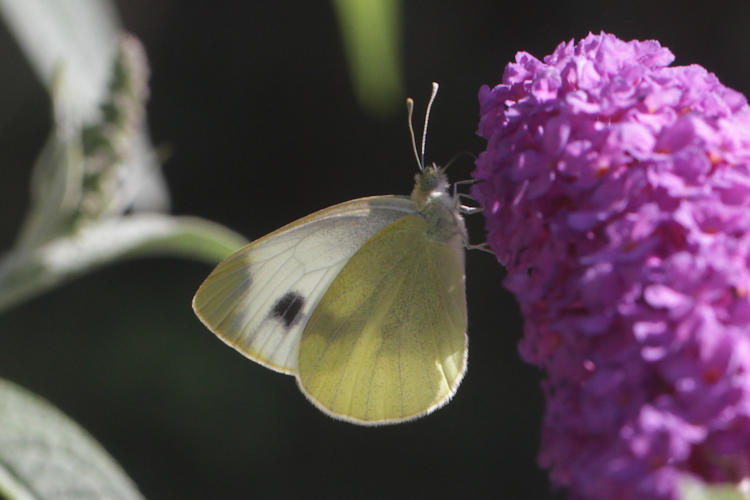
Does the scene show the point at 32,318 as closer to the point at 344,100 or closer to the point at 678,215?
the point at 344,100

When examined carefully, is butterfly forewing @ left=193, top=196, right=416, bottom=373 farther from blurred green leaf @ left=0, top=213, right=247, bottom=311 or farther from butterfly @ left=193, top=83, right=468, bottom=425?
blurred green leaf @ left=0, top=213, right=247, bottom=311

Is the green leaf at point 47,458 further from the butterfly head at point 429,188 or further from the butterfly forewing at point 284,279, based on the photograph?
the butterfly head at point 429,188

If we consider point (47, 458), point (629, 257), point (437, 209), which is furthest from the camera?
point (437, 209)

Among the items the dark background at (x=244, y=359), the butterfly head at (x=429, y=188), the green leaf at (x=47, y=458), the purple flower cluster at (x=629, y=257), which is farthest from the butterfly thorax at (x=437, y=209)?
the dark background at (x=244, y=359)

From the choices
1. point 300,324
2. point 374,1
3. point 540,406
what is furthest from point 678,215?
point 540,406

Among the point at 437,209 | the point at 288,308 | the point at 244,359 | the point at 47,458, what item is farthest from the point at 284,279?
the point at 244,359

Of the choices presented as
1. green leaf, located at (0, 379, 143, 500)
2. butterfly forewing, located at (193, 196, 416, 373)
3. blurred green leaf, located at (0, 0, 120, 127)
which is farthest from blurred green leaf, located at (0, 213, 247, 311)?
green leaf, located at (0, 379, 143, 500)

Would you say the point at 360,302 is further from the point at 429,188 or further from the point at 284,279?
the point at 429,188

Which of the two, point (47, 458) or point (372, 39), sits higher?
point (372, 39)
